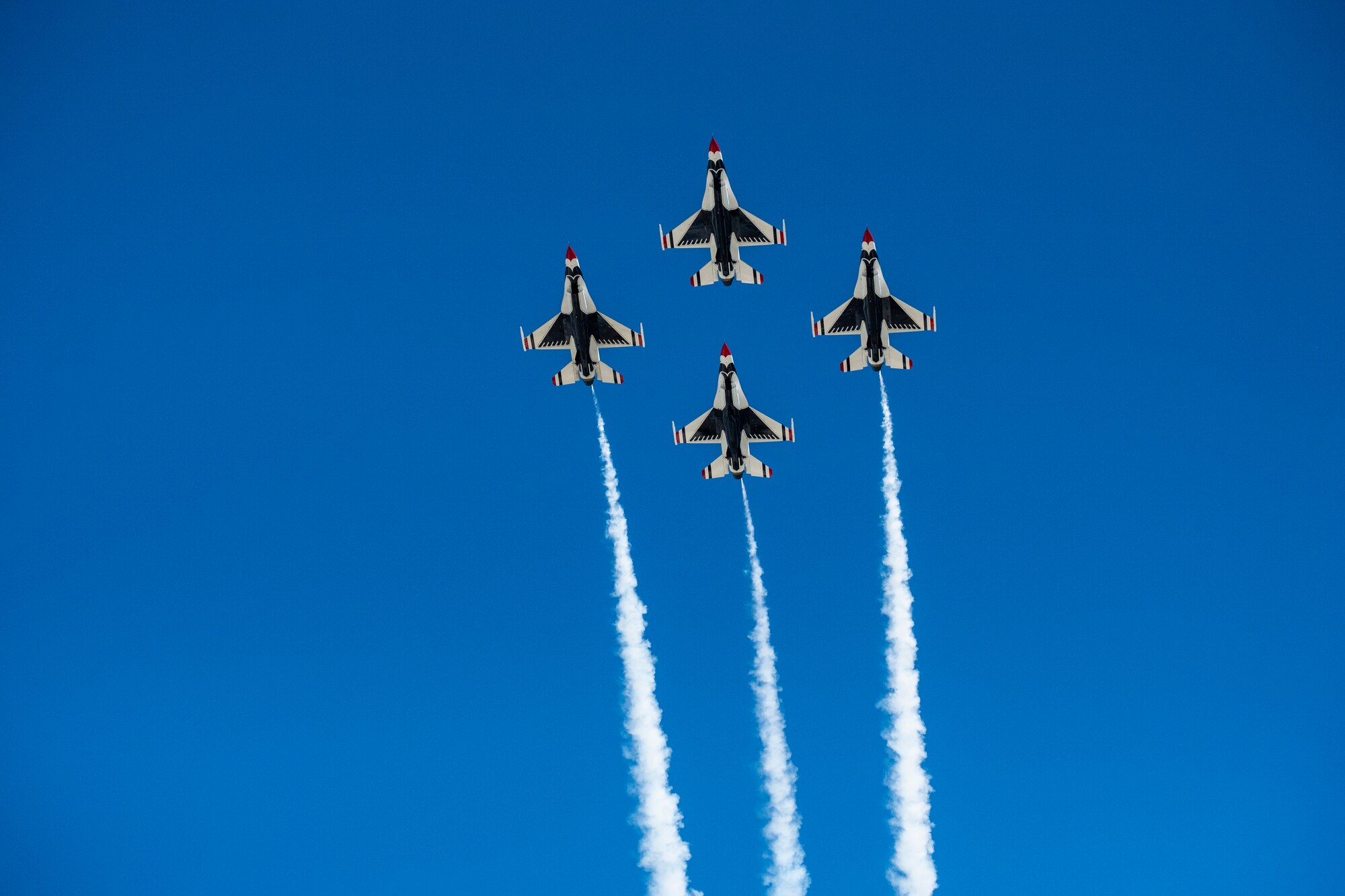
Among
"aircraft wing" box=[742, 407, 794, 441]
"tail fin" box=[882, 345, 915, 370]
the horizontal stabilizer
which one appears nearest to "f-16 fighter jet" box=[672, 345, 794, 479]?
"aircraft wing" box=[742, 407, 794, 441]

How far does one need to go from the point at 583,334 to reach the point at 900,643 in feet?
60.2

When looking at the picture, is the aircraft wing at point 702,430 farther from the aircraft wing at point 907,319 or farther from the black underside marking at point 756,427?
the aircraft wing at point 907,319

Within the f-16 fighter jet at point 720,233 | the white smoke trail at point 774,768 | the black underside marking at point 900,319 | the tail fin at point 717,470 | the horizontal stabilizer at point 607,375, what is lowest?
the white smoke trail at point 774,768

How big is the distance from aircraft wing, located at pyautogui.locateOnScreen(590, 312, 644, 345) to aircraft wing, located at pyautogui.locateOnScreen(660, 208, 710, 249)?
3.82m

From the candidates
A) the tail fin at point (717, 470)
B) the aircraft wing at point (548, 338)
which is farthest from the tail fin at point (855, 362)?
the aircraft wing at point (548, 338)

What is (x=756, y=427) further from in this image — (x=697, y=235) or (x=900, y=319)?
(x=697, y=235)

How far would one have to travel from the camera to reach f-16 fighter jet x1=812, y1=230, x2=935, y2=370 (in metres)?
42.5

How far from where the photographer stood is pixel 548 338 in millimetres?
44625

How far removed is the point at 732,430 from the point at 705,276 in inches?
259

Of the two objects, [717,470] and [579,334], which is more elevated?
[579,334]

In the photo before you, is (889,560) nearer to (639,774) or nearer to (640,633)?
(640,633)

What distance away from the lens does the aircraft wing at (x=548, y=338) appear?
44.5 m

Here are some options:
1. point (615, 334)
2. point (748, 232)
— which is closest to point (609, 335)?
point (615, 334)

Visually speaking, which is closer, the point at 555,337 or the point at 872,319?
the point at 872,319
